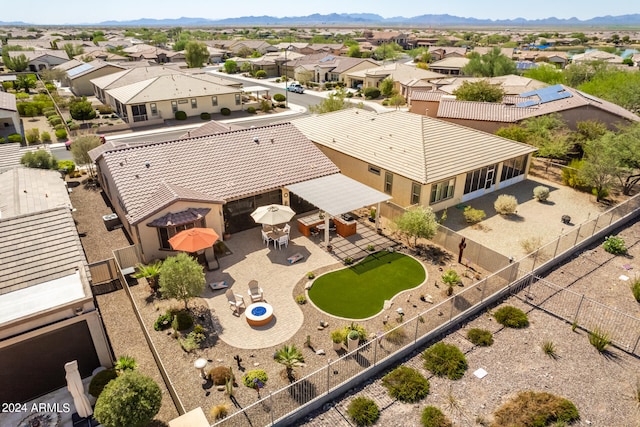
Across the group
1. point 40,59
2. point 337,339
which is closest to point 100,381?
point 337,339

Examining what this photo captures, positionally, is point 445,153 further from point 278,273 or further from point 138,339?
point 138,339

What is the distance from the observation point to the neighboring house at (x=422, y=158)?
A: 27.5 metres

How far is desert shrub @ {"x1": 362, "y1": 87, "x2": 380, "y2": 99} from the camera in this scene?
69.4 metres

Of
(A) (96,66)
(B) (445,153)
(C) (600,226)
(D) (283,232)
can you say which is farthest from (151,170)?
(A) (96,66)

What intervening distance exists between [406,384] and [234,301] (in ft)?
28.3

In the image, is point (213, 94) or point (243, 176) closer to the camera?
point (243, 176)

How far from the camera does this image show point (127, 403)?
1216cm

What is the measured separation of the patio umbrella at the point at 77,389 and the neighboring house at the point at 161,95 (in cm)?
4522

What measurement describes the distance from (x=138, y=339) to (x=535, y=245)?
21.9 metres

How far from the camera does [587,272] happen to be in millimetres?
22000

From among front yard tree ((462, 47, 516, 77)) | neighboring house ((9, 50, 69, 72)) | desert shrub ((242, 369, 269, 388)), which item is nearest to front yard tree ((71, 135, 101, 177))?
desert shrub ((242, 369, 269, 388))

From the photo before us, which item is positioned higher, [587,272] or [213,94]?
[213,94]

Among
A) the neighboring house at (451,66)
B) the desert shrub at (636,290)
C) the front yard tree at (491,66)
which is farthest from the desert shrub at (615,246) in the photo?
the neighboring house at (451,66)

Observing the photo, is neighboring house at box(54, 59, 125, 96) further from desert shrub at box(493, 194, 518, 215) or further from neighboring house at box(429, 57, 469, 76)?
desert shrub at box(493, 194, 518, 215)
